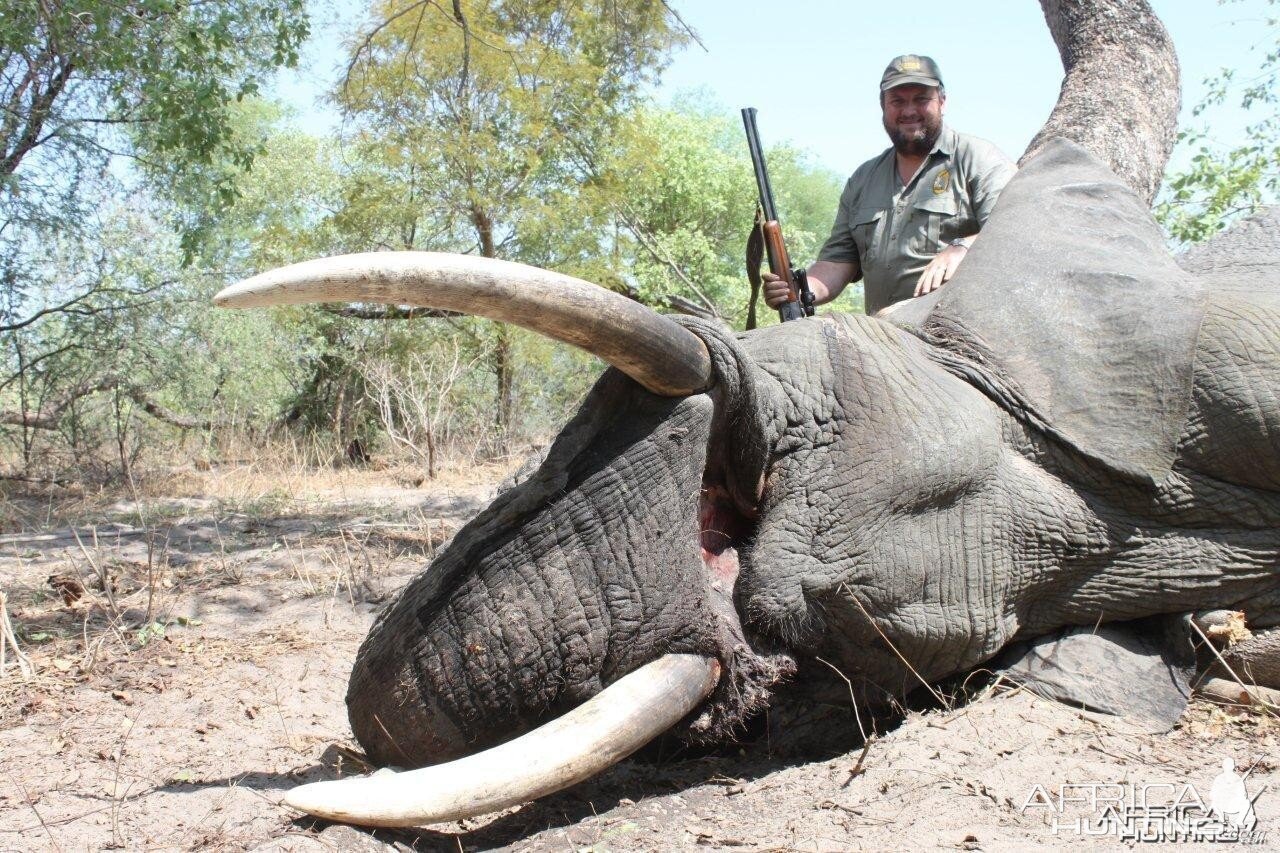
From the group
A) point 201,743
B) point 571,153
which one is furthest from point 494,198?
point 201,743

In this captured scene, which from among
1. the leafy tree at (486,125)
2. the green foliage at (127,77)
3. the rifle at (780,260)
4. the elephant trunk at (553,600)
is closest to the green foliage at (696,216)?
the leafy tree at (486,125)

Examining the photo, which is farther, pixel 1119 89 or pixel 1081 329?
pixel 1119 89

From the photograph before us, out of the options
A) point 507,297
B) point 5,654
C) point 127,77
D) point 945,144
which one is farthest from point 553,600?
point 127,77

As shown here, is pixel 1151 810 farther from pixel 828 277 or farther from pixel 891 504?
pixel 828 277

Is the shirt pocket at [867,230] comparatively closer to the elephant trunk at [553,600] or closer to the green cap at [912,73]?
the green cap at [912,73]

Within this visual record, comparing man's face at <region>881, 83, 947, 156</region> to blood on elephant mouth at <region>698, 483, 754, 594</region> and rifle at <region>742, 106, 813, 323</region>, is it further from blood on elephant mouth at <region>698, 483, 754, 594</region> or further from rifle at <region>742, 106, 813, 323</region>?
blood on elephant mouth at <region>698, 483, 754, 594</region>

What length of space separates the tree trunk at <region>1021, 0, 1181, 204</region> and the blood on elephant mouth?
333 cm

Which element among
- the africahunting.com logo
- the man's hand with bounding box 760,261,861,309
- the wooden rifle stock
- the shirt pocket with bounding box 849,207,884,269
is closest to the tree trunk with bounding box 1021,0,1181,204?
the shirt pocket with bounding box 849,207,884,269

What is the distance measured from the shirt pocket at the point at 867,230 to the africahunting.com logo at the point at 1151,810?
3275 millimetres

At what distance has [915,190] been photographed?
5.34m

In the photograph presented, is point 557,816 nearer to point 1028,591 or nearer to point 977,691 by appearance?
point 977,691

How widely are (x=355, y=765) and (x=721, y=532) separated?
1.25 metres

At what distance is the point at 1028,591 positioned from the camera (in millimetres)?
3328

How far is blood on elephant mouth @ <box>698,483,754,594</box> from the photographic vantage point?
3.03m
